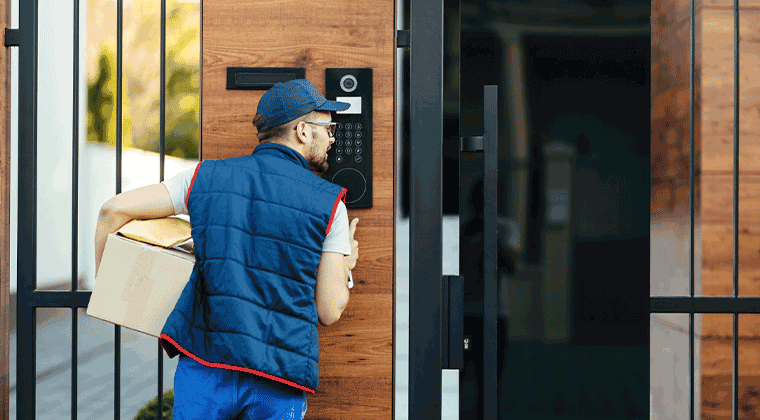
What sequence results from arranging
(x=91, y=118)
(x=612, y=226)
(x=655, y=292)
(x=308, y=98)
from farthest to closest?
1. (x=91, y=118)
2. (x=655, y=292)
3. (x=612, y=226)
4. (x=308, y=98)

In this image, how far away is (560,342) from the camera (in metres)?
1.81

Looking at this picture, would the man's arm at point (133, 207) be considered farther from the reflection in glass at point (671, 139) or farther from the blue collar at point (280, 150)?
the reflection in glass at point (671, 139)

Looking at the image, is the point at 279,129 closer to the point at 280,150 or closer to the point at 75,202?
the point at 280,150

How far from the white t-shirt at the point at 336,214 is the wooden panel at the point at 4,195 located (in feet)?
2.92

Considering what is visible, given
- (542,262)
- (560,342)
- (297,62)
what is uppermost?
(297,62)

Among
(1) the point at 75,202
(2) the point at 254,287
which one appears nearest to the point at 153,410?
(1) the point at 75,202

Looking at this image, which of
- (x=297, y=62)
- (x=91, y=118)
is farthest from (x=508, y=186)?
(x=91, y=118)

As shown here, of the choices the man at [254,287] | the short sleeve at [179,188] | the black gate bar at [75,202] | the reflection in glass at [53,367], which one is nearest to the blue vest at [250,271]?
the man at [254,287]

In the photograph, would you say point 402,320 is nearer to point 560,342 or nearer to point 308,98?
point 560,342

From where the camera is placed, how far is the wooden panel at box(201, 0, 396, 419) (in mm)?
1828

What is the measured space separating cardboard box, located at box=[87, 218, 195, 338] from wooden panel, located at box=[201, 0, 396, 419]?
1.51 feet

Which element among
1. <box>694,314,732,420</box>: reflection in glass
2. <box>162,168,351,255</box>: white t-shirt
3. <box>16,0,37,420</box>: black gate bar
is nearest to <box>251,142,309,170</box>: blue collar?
<box>162,168,351,255</box>: white t-shirt

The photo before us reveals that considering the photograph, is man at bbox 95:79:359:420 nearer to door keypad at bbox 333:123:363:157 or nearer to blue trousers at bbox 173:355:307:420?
blue trousers at bbox 173:355:307:420

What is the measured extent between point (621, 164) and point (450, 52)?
678 millimetres
